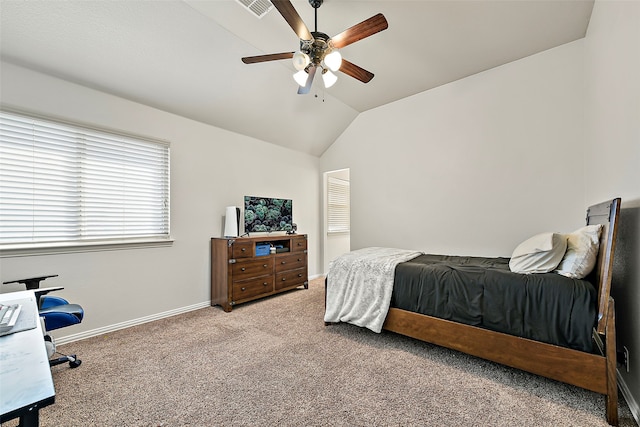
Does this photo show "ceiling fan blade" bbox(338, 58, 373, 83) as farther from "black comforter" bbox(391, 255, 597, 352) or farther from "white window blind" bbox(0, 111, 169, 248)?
"white window blind" bbox(0, 111, 169, 248)

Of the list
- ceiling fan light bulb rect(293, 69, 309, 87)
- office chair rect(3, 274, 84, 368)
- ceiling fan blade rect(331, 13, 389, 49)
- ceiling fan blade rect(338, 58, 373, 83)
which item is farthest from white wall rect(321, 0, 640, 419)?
office chair rect(3, 274, 84, 368)

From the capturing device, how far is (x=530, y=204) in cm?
311

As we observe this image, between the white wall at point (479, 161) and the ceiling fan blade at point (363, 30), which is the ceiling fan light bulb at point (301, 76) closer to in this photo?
the ceiling fan blade at point (363, 30)

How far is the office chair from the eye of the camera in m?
1.93

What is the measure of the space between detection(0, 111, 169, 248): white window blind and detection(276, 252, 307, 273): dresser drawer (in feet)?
5.18

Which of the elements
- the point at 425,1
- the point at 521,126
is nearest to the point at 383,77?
the point at 425,1

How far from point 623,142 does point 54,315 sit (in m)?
4.09

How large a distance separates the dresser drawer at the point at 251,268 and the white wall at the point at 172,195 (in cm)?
49

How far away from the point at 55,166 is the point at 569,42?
5.34 metres

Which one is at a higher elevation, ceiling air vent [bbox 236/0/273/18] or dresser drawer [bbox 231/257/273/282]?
ceiling air vent [bbox 236/0/273/18]

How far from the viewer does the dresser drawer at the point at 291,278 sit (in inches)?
162

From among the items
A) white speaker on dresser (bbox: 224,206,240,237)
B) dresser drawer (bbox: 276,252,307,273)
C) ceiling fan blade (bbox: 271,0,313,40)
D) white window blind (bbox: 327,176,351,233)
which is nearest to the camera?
ceiling fan blade (bbox: 271,0,313,40)

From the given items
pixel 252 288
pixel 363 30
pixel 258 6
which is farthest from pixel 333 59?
pixel 252 288

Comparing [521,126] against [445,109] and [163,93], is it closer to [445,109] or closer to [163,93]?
[445,109]
